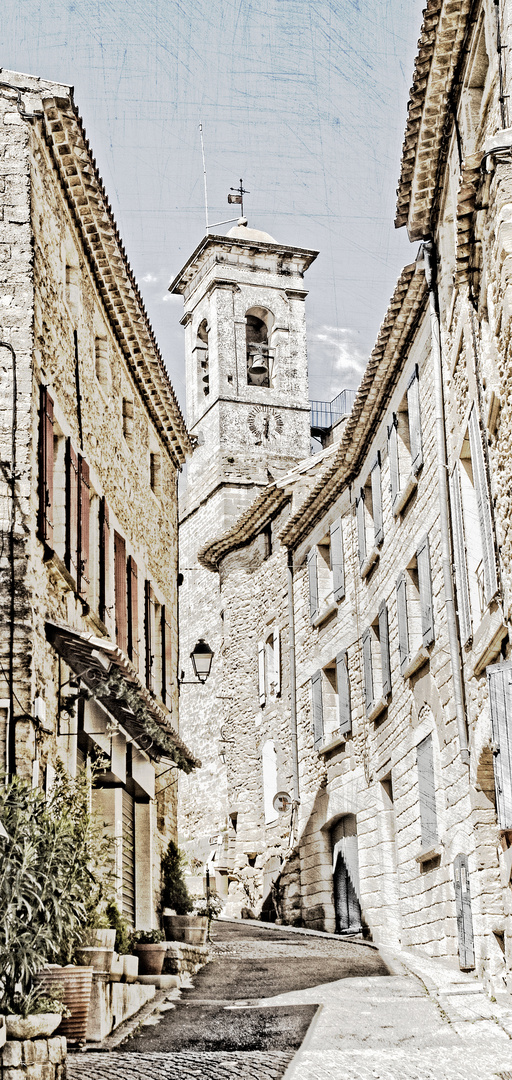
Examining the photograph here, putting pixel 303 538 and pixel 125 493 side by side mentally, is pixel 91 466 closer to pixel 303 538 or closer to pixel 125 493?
pixel 125 493

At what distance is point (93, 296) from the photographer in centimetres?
1360

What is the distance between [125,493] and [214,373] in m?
20.5

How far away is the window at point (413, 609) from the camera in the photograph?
1343 cm

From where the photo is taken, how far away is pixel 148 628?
15.9 meters

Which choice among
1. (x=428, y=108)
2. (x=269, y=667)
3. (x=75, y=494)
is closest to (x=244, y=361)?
(x=269, y=667)

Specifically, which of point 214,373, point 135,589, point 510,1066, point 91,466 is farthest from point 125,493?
point 214,373

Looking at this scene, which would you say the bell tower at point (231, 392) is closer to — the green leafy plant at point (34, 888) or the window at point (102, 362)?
the window at point (102, 362)

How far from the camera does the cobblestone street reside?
6.96 meters

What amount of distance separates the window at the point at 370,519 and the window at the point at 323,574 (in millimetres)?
1426

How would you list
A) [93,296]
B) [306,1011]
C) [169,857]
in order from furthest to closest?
[169,857], [93,296], [306,1011]

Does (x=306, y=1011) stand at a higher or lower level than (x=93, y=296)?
lower

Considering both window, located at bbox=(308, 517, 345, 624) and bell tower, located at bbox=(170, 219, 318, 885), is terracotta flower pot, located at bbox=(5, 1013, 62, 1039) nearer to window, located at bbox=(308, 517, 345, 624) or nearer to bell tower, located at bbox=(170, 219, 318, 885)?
window, located at bbox=(308, 517, 345, 624)

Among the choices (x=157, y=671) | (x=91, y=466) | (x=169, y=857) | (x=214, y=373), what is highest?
(x=214, y=373)

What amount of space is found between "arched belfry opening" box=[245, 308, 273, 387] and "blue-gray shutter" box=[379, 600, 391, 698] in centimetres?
2003
